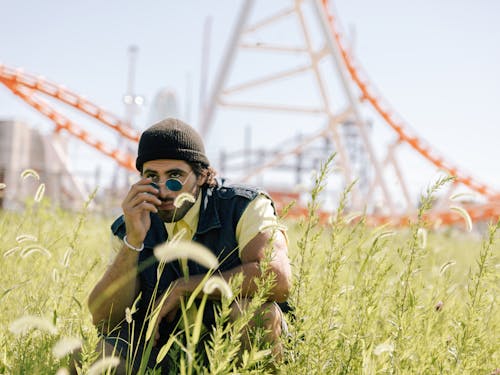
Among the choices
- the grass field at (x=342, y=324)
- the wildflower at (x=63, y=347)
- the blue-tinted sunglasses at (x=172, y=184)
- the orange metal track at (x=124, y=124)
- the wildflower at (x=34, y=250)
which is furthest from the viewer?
the orange metal track at (x=124, y=124)

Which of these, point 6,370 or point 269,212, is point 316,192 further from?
point 6,370

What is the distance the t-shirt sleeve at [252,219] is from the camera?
2.18 m

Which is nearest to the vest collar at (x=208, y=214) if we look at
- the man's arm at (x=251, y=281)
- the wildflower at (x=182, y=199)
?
the man's arm at (x=251, y=281)

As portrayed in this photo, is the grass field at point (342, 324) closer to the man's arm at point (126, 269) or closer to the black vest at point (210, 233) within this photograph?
the man's arm at point (126, 269)

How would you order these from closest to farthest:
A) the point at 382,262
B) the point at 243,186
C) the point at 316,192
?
the point at 316,192 → the point at 382,262 → the point at 243,186

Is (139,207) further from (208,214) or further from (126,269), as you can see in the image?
(208,214)

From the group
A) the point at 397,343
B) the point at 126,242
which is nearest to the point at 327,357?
the point at 397,343

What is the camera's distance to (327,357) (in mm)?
1859

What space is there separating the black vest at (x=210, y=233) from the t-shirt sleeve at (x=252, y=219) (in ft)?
0.13

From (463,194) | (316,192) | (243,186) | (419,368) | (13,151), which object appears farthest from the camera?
(13,151)

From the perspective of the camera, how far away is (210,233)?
2.35 meters

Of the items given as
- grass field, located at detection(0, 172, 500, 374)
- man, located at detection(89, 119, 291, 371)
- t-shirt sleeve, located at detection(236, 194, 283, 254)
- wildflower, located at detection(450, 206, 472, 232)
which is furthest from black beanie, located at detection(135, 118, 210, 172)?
wildflower, located at detection(450, 206, 472, 232)

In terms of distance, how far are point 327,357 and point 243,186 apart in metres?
0.85

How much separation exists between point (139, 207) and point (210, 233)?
1.34 feet
